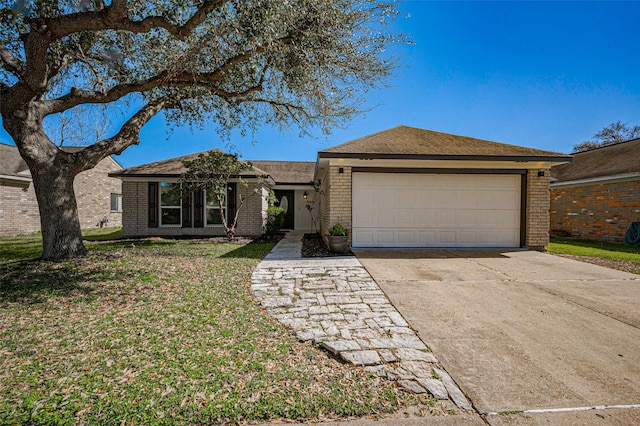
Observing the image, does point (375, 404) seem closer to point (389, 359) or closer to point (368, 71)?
point (389, 359)

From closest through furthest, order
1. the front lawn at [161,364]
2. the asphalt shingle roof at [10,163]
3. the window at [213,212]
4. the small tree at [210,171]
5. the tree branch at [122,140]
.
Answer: the front lawn at [161,364], the tree branch at [122,140], the small tree at [210,171], the window at [213,212], the asphalt shingle roof at [10,163]

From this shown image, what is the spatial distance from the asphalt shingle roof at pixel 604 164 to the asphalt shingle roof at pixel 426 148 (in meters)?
5.55

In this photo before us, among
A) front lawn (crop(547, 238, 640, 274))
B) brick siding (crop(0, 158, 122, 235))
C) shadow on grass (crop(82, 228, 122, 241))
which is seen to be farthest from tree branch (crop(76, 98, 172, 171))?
front lawn (crop(547, 238, 640, 274))

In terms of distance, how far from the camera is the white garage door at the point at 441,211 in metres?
Answer: 9.16

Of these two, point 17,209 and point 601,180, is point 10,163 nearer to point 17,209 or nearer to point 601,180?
point 17,209

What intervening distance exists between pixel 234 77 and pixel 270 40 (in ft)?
9.37

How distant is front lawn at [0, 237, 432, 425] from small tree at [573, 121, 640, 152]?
36610 mm

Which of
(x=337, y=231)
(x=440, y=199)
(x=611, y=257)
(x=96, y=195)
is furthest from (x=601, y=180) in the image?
(x=96, y=195)

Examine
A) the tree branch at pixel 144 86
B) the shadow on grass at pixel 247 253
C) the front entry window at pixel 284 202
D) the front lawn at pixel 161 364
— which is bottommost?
the front lawn at pixel 161 364

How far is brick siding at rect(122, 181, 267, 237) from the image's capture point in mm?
12508

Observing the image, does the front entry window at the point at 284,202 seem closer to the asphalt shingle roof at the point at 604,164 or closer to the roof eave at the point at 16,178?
the roof eave at the point at 16,178

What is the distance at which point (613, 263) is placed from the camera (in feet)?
23.4

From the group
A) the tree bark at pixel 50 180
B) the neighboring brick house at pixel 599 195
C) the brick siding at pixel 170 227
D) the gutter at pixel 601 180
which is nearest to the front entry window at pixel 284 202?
the brick siding at pixel 170 227

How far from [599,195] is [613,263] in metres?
6.90
